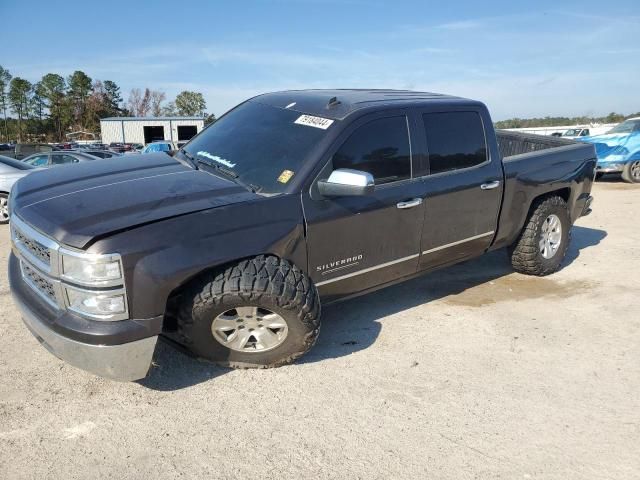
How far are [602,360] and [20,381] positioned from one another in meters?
4.03

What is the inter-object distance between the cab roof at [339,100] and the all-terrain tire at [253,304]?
129 centimetres

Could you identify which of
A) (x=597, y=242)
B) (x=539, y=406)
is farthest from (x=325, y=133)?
(x=597, y=242)

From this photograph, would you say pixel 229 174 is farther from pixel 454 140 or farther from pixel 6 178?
pixel 6 178

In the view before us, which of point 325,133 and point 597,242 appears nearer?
point 325,133

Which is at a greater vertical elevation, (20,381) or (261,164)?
(261,164)

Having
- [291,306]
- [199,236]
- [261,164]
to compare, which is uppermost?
[261,164]

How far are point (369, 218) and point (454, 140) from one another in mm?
1225

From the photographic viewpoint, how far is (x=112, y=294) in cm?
264

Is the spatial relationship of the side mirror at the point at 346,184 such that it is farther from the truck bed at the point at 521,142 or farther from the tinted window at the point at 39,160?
the tinted window at the point at 39,160

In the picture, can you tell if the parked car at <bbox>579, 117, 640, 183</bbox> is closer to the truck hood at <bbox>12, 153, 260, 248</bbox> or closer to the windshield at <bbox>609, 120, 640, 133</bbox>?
the windshield at <bbox>609, 120, 640, 133</bbox>

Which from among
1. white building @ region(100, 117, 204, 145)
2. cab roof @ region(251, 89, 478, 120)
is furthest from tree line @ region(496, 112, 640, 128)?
cab roof @ region(251, 89, 478, 120)

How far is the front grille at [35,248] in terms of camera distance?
275 centimetres

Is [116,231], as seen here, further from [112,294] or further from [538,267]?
[538,267]

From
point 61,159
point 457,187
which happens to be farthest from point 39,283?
point 61,159
